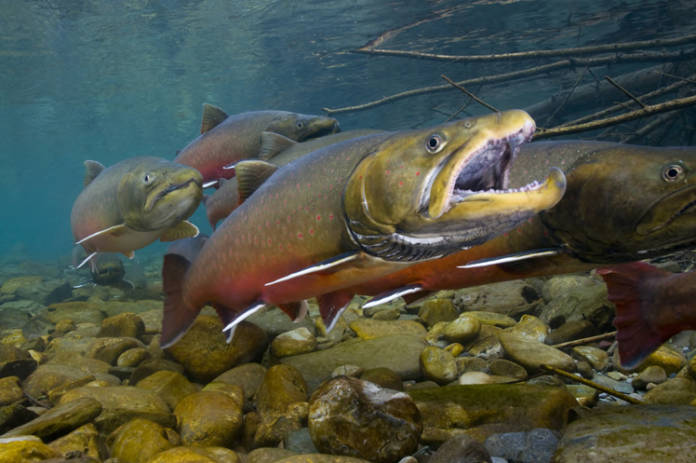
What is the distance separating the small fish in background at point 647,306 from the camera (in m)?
1.93

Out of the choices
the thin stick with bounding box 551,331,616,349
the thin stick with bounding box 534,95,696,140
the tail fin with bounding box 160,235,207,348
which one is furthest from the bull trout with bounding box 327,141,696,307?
the tail fin with bounding box 160,235,207,348

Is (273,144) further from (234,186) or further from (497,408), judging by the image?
(497,408)

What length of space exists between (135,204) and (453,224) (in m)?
3.14

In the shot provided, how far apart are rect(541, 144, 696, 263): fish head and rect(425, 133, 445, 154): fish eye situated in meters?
0.68

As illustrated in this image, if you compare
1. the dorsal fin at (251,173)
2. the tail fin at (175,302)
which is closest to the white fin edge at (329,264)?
the dorsal fin at (251,173)

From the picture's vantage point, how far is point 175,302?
131 inches

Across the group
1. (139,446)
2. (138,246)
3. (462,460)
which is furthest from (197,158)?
(462,460)

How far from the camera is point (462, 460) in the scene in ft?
6.07

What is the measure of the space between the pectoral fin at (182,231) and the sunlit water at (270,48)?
12869mm

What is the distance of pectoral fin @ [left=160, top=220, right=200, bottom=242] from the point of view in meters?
4.25

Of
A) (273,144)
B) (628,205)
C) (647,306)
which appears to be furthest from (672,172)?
(273,144)

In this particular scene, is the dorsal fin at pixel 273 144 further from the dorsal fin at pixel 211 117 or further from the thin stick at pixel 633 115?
the thin stick at pixel 633 115

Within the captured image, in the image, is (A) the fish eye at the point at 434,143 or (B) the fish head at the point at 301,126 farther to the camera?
(B) the fish head at the point at 301,126

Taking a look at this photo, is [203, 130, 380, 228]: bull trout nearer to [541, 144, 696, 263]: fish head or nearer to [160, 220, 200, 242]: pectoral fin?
[160, 220, 200, 242]: pectoral fin
